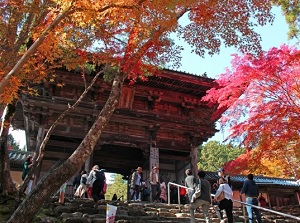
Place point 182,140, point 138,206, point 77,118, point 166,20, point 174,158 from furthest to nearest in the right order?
point 174,158, point 182,140, point 77,118, point 138,206, point 166,20

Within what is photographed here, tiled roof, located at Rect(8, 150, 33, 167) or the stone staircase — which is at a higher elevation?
tiled roof, located at Rect(8, 150, 33, 167)

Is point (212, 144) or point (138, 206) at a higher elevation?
point (212, 144)

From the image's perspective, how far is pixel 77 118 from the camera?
1452 cm

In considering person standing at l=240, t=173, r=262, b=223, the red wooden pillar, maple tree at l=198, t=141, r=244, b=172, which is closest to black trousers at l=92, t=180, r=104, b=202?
person standing at l=240, t=173, r=262, b=223

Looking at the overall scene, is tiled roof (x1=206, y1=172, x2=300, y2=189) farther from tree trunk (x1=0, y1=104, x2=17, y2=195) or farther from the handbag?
tree trunk (x1=0, y1=104, x2=17, y2=195)

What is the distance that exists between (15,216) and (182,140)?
38.0ft

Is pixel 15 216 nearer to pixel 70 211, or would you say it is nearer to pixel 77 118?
pixel 70 211

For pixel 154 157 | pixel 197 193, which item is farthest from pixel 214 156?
pixel 197 193

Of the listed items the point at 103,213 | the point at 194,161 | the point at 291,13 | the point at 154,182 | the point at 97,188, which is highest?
the point at 291,13

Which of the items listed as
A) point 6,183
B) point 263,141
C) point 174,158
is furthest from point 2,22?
point 174,158

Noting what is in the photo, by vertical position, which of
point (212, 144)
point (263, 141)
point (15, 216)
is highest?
point (212, 144)

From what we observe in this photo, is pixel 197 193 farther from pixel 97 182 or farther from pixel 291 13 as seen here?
pixel 291 13

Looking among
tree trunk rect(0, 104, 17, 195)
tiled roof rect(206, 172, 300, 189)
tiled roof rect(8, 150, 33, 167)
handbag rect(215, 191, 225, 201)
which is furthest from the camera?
tiled roof rect(206, 172, 300, 189)

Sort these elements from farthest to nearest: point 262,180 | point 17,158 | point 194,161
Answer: point 262,180
point 17,158
point 194,161
